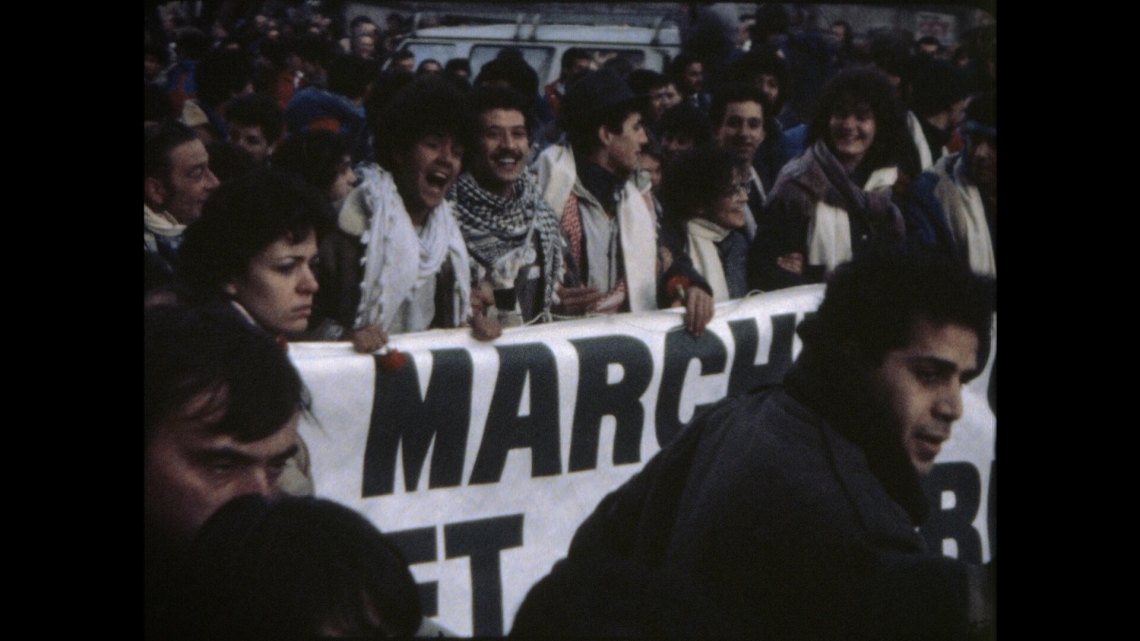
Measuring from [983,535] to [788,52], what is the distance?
1783 millimetres

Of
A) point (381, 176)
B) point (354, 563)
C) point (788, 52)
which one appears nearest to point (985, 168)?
point (788, 52)

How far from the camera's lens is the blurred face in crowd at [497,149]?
12.9ft

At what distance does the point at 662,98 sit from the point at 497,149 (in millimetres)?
792

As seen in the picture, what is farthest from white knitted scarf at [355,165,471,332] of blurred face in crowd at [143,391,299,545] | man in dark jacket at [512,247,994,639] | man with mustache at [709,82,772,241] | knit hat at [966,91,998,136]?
knit hat at [966,91,998,136]

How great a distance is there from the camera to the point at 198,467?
359 centimetres

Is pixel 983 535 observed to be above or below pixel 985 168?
below

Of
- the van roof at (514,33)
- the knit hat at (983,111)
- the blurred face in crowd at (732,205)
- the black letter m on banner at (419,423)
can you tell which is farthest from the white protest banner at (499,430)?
the knit hat at (983,111)

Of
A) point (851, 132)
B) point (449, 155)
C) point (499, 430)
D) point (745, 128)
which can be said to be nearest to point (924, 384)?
point (851, 132)

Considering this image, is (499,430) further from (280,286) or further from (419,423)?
(280,286)

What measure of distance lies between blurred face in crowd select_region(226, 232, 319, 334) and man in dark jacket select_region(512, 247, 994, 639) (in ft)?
3.36

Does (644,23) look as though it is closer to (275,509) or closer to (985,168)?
(985,168)

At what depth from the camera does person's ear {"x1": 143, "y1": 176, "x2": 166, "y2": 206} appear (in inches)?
145

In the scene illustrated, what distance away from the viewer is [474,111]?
391cm

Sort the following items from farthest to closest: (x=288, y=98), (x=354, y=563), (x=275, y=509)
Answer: (x=288, y=98) < (x=275, y=509) < (x=354, y=563)
